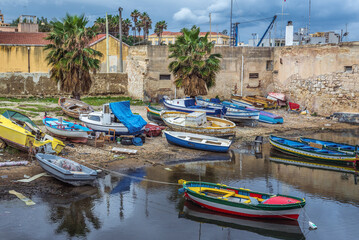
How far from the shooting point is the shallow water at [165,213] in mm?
12438

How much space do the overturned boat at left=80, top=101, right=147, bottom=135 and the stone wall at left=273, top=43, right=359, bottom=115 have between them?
708 inches

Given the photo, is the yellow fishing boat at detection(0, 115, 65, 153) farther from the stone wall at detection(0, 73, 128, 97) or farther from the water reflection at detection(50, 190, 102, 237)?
the stone wall at detection(0, 73, 128, 97)

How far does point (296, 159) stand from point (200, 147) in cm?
535

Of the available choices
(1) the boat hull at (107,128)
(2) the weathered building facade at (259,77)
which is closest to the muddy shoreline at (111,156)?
(1) the boat hull at (107,128)

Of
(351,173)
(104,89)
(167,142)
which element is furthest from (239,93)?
(351,173)

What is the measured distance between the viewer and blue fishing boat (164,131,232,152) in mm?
22031

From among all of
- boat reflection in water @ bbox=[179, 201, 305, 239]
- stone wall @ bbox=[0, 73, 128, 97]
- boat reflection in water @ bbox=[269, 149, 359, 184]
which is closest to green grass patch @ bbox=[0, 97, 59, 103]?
stone wall @ bbox=[0, 73, 128, 97]

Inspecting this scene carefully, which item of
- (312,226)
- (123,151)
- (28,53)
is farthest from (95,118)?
(28,53)

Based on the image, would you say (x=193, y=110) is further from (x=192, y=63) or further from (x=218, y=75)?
(x=218, y=75)

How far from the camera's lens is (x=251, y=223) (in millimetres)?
13492

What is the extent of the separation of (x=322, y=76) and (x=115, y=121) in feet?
63.7

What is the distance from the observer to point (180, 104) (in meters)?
29.7

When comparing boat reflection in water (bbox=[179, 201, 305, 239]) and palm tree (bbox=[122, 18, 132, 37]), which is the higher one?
palm tree (bbox=[122, 18, 132, 37])

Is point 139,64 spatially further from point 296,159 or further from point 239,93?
point 296,159
